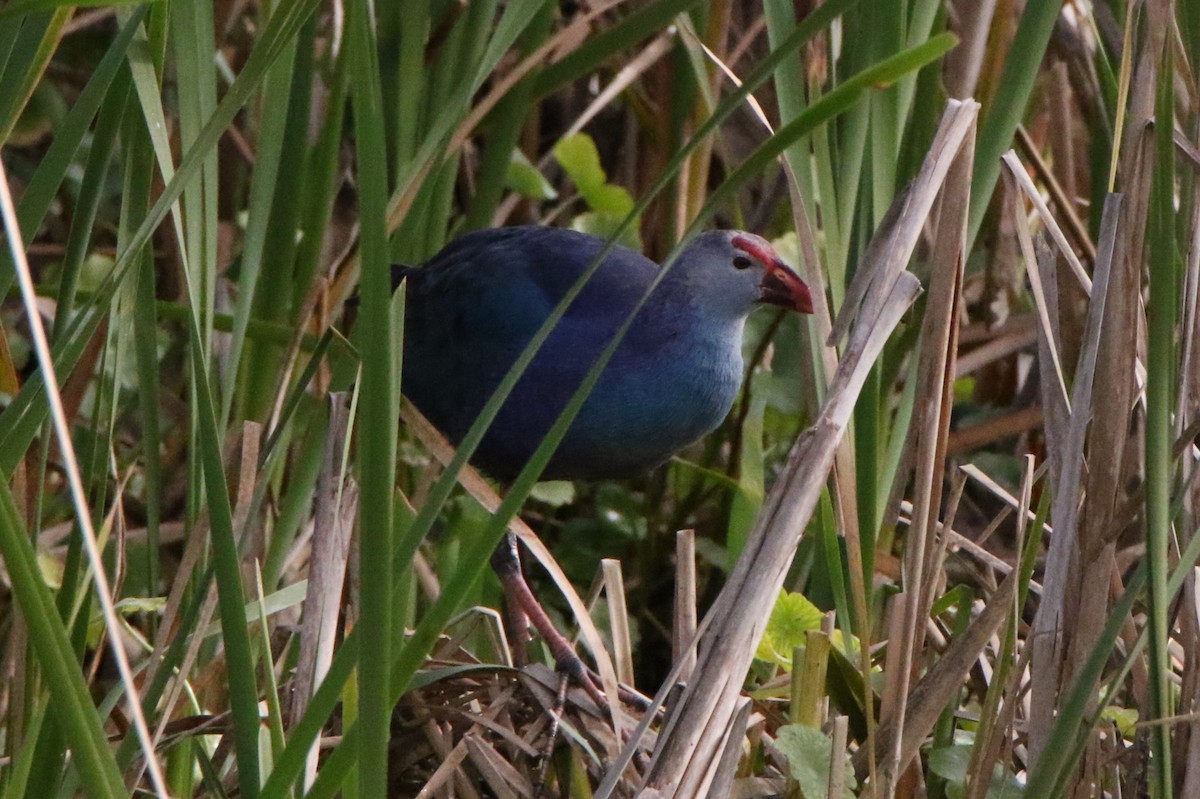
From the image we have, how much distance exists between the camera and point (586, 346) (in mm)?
1598

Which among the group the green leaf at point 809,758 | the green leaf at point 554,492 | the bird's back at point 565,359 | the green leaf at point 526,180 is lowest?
the green leaf at point 554,492

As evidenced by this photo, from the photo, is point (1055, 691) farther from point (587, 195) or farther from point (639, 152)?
point (639, 152)

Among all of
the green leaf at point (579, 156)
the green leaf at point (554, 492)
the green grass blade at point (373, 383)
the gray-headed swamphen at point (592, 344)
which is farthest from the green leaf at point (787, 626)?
the green leaf at point (579, 156)

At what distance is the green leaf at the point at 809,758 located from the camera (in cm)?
97

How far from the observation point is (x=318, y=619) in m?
1.07

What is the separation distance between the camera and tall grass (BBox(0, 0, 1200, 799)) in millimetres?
755

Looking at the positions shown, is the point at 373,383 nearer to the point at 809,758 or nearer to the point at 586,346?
the point at 809,758

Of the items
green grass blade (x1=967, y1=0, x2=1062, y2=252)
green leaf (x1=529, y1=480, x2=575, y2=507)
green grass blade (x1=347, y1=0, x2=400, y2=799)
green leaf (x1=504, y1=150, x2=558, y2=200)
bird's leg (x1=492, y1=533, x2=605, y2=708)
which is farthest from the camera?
green leaf (x1=504, y1=150, x2=558, y2=200)

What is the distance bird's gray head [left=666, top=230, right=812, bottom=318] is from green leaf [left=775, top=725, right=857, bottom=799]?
703 millimetres

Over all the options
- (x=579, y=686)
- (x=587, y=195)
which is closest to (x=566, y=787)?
(x=579, y=686)

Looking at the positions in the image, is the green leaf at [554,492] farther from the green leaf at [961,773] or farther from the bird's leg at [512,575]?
the green leaf at [961,773]

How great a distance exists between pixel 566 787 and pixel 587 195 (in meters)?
1.07

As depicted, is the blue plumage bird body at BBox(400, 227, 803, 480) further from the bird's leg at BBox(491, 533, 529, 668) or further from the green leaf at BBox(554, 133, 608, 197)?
the green leaf at BBox(554, 133, 608, 197)

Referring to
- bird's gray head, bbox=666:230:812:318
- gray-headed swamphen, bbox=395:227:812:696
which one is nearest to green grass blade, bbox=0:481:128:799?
gray-headed swamphen, bbox=395:227:812:696
